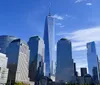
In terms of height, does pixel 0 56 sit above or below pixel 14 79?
above

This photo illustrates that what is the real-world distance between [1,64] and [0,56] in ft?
21.8

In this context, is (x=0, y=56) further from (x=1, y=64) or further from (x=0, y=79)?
(x=0, y=79)

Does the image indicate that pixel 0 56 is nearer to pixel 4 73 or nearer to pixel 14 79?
pixel 4 73

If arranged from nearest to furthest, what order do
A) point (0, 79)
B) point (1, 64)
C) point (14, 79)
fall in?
point (0, 79) → point (1, 64) → point (14, 79)

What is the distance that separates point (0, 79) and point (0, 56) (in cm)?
2392

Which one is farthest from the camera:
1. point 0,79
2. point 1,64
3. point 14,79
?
point 14,79

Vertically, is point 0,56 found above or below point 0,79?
above

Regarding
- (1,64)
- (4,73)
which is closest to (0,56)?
(1,64)

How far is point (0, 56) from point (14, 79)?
207 feet

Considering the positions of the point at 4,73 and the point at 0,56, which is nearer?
the point at 4,73

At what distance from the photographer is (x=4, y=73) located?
133m

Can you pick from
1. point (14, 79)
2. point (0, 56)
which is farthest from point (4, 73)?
point (14, 79)

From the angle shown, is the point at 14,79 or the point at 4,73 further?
the point at 14,79

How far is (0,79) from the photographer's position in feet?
415
